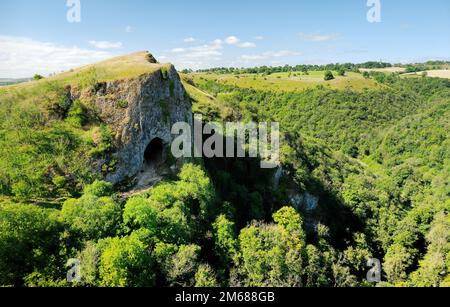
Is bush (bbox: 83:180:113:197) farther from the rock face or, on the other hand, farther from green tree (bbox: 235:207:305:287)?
green tree (bbox: 235:207:305:287)

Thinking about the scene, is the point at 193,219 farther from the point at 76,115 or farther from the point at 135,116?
the point at 76,115

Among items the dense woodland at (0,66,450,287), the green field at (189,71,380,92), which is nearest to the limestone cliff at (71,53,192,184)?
the dense woodland at (0,66,450,287)

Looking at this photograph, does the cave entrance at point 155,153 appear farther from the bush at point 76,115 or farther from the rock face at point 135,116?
the bush at point 76,115

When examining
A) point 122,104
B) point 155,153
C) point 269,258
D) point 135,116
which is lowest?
point 269,258

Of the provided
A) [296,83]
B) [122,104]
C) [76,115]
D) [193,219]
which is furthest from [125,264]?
[296,83]
